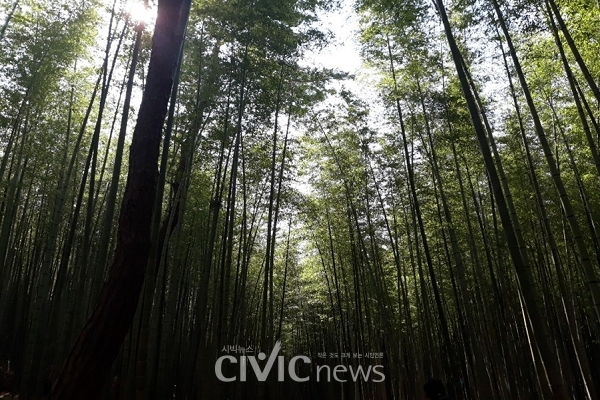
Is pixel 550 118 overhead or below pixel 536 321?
overhead

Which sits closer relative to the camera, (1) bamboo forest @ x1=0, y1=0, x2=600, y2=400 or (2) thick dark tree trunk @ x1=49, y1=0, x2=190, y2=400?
(2) thick dark tree trunk @ x1=49, y1=0, x2=190, y2=400

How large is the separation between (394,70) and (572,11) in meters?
2.04

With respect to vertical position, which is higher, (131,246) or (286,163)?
(286,163)

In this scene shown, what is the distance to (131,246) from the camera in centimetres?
196

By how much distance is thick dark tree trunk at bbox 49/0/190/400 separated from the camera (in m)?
1.73

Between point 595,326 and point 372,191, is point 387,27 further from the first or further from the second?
point 595,326

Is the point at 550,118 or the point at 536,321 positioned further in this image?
the point at 550,118

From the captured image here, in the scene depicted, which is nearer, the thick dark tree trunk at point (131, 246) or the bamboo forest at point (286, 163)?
the thick dark tree trunk at point (131, 246)

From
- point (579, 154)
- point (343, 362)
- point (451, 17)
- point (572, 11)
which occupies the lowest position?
point (343, 362)

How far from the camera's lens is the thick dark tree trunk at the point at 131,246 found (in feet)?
5.66

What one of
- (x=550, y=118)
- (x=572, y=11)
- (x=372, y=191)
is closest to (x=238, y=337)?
(x=372, y=191)

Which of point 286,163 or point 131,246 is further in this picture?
point 286,163

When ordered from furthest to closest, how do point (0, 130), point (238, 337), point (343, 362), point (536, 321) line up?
1. point (343, 362)
2. point (238, 337)
3. point (0, 130)
4. point (536, 321)

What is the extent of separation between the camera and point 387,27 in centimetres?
471
